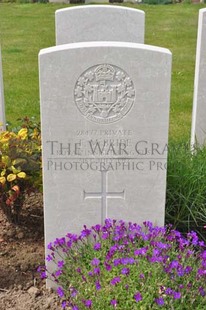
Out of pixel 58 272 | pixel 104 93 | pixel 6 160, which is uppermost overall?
pixel 104 93

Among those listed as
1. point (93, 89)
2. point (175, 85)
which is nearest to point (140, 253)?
point (93, 89)

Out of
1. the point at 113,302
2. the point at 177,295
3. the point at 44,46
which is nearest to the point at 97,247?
the point at 113,302

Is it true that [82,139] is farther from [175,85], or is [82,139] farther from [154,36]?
[154,36]

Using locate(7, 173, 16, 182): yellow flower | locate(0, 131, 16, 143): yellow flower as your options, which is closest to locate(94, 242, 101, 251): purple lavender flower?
locate(7, 173, 16, 182): yellow flower

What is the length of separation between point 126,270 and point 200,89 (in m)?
2.33

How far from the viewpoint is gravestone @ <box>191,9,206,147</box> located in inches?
177

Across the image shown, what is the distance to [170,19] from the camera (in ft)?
44.7

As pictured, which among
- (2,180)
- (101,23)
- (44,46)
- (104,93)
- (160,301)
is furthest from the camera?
(44,46)

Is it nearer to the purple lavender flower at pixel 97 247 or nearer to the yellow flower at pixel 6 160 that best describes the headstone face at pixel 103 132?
the purple lavender flower at pixel 97 247

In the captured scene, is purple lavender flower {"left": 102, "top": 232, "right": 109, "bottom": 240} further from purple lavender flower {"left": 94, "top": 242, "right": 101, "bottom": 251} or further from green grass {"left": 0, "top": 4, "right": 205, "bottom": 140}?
green grass {"left": 0, "top": 4, "right": 205, "bottom": 140}

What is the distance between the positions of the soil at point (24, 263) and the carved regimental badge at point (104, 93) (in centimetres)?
112

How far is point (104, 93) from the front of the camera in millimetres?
2967

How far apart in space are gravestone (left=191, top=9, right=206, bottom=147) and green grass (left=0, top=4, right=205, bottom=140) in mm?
805

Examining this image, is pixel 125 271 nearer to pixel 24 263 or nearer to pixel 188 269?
pixel 188 269
